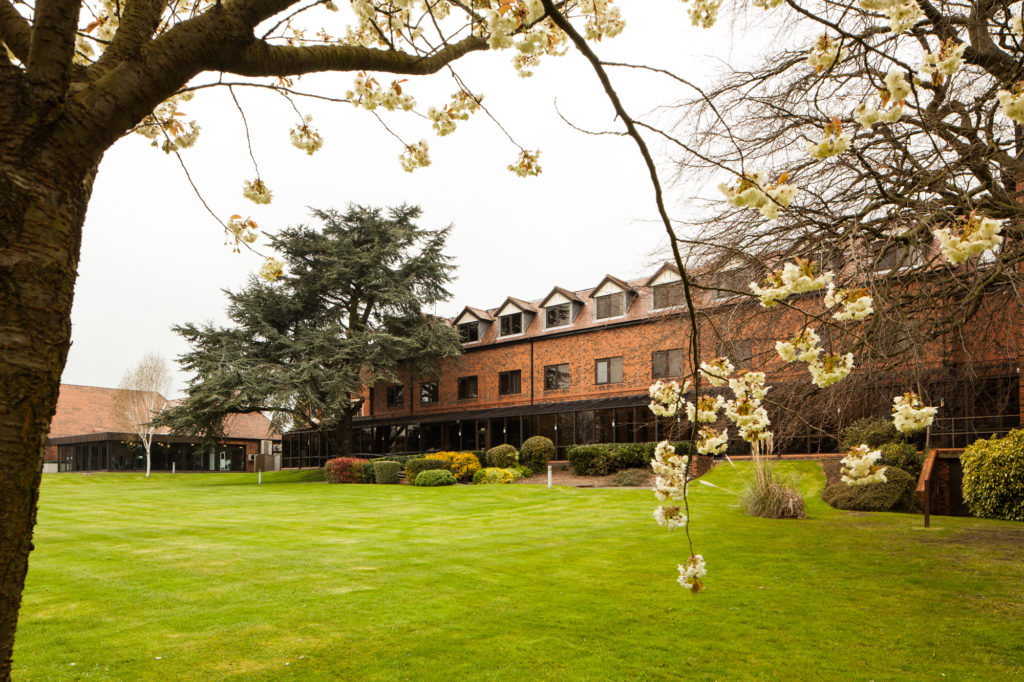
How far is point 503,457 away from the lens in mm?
28797

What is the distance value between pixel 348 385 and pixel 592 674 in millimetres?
27352

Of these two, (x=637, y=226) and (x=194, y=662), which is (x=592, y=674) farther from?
(x=637, y=226)

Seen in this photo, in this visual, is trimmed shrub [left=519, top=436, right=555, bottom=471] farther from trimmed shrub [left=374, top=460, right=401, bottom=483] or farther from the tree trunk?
the tree trunk

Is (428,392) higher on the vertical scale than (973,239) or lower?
higher

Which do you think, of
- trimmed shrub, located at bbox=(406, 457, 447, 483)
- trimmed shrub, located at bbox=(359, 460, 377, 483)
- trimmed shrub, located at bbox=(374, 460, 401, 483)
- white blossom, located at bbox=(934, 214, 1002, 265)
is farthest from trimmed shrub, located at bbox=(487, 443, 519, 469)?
white blossom, located at bbox=(934, 214, 1002, 265)

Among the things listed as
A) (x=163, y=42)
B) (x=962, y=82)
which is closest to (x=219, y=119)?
(x=163, y=42)

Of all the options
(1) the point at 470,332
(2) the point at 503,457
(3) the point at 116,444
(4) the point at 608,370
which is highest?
(1) the point at 470,332

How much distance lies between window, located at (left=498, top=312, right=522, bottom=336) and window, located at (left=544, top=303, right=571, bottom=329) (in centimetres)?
211

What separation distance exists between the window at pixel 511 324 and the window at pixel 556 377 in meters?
3.36

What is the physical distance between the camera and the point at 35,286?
228 centimetres

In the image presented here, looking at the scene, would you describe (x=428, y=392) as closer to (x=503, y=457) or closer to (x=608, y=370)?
(x=503, y=457)

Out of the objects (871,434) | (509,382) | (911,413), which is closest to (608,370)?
(509,382)

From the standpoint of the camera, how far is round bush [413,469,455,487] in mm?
26453

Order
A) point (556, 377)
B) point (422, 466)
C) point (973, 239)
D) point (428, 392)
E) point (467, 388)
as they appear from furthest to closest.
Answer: point (428, 392)
point (467, 388)
point (556, 377)
point (422, 466)
point (973, 239)
